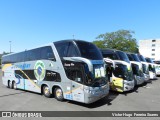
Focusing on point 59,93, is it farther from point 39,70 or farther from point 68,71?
point 39,70

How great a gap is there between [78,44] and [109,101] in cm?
380

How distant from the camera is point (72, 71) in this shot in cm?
824

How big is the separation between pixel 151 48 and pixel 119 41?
46.6 metres

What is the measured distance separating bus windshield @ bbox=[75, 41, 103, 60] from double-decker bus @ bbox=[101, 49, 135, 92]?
2.84 m

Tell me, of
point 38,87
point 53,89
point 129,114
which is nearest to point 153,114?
point 129,114

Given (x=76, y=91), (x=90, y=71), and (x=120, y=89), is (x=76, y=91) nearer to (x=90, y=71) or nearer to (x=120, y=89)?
(x=90, y=71)

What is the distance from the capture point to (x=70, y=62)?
8352mm

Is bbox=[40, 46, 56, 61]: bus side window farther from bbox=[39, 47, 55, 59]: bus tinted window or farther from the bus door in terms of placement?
the bus door

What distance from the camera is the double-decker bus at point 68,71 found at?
7721 mm

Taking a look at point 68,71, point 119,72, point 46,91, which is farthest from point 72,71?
point 119,72

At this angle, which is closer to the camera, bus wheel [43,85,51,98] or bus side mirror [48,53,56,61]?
bus side mirror [48,53,56,61]

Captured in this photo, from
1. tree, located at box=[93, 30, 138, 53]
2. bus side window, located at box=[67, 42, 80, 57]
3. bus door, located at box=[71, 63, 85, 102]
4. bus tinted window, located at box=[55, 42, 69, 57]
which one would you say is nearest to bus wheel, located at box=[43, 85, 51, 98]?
bus door, located at box=[71, 63, 85, 102]

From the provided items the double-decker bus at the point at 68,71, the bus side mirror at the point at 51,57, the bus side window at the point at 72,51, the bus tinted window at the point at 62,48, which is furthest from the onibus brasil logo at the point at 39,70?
the bus side window at the point at 72,51

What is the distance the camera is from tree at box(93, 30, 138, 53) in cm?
4538
